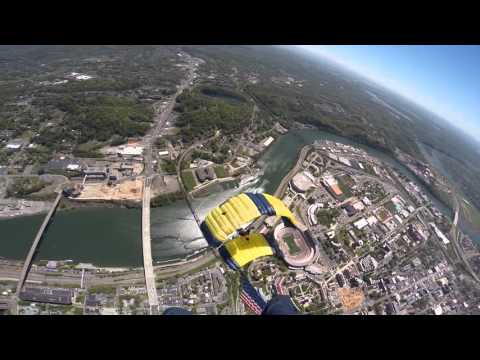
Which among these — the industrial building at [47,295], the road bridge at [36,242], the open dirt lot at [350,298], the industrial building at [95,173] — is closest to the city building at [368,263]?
the open dirt lot at [350,298]

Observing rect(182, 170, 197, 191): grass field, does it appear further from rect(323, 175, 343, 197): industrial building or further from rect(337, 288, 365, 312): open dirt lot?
rect(337, 288, 365, 312): open dirt lot

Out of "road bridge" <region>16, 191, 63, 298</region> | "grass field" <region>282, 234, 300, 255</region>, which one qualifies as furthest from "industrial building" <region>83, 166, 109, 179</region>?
"grass field" <region>282, 234, 300, 255</region>

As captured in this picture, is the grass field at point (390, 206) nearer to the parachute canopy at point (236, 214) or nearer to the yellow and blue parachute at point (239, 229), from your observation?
the parachute canopy at point (236, 214)

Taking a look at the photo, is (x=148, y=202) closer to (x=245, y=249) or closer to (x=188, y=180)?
(x=188, y=180)

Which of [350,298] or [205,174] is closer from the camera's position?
[350,298]

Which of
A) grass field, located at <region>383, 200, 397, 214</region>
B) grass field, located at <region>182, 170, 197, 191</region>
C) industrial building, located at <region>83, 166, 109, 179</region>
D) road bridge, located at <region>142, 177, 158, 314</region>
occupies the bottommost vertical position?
road bridge, located at <region>142, 177, 158, 314</region>

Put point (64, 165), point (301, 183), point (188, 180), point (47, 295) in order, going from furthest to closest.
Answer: point (301, 183), point (188, 180), point (64, 165), point (47, 295)

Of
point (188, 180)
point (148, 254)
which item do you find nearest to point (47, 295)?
point (148, 254)
